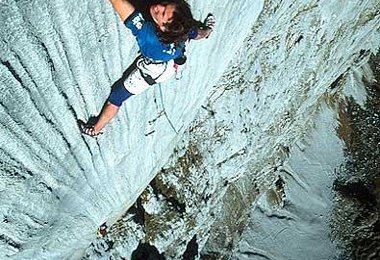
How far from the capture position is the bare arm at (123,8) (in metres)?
1.71

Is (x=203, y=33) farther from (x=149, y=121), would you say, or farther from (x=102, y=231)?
(x=102, y=231)

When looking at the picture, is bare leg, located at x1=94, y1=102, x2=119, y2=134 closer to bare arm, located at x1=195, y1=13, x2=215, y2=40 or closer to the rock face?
the rock face

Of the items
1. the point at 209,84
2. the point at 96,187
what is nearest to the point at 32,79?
the point at 96,187

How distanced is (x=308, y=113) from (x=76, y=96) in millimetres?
3521

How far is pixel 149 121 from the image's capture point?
235 centimetres

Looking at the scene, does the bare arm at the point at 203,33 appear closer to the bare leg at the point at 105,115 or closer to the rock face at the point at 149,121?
the rock face at the point at 149,121

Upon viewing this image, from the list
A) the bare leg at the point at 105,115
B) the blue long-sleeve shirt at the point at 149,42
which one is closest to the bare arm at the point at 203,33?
the blue long-sleeve shirt at the point at 149,42

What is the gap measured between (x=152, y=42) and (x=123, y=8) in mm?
141

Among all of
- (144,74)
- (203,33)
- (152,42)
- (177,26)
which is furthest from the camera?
(203,33)

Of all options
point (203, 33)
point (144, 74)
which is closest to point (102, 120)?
point (144, 74)

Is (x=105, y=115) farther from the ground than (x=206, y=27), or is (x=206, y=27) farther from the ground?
(x=206, y=27)

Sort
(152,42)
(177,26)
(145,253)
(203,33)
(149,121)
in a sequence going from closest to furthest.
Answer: (177,26)
(152,42)
(203,33)
(149,121)
(145,253)

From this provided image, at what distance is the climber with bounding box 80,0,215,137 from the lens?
1.67 metres

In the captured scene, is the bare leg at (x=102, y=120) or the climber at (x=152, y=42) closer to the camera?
the climber at (x=152, y=42)
